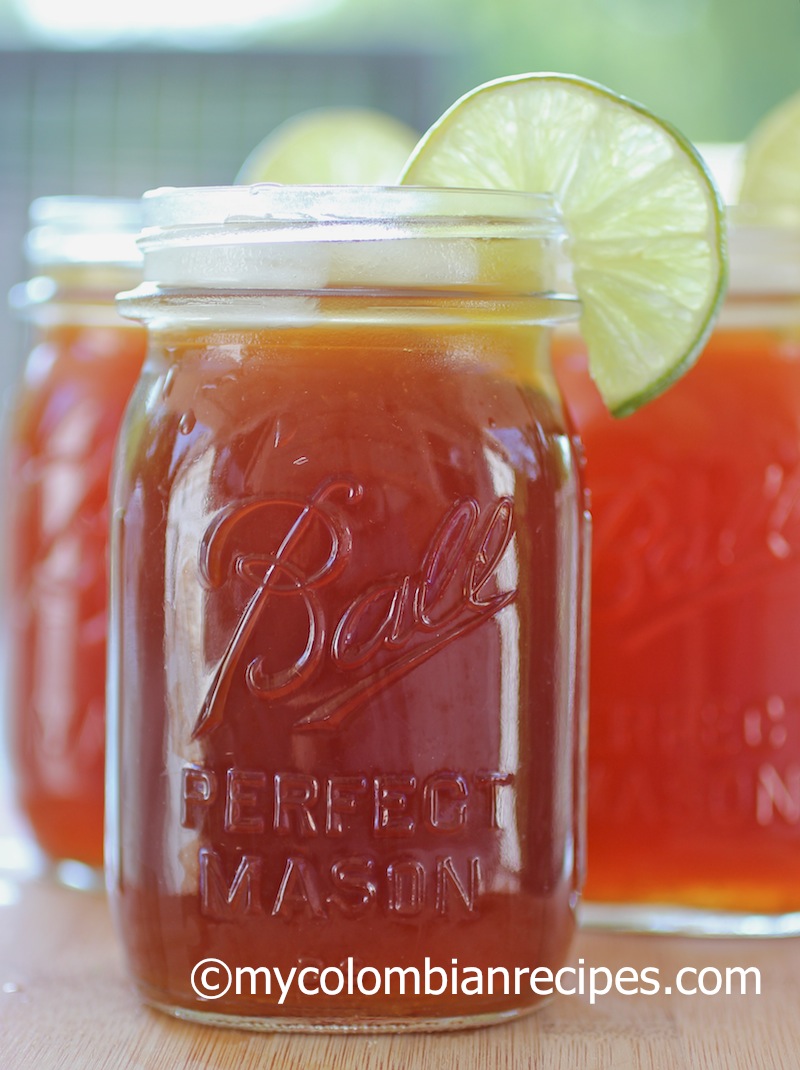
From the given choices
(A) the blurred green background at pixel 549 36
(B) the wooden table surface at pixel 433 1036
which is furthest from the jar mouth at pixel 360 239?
(A) the blurred green background at pixel 549 36

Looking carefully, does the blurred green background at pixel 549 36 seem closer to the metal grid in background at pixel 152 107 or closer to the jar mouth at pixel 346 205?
the metal grid in background at pixel 152 107

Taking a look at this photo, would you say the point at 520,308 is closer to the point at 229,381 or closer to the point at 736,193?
the point at 229,381

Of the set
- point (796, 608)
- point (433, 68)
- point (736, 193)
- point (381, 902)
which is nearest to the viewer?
point (381, 902)

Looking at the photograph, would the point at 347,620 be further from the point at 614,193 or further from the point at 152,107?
the point at 152,107

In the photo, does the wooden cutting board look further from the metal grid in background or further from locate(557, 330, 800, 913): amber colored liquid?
the metal grid in background

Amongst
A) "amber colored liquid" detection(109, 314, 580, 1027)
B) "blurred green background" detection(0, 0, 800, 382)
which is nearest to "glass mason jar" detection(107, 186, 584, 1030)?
"amber colored liquid" detection(109, 314, 580, 1027)

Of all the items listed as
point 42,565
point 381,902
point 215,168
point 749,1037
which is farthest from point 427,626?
point 215,168

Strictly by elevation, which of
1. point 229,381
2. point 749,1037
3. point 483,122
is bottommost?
point 749,1037
